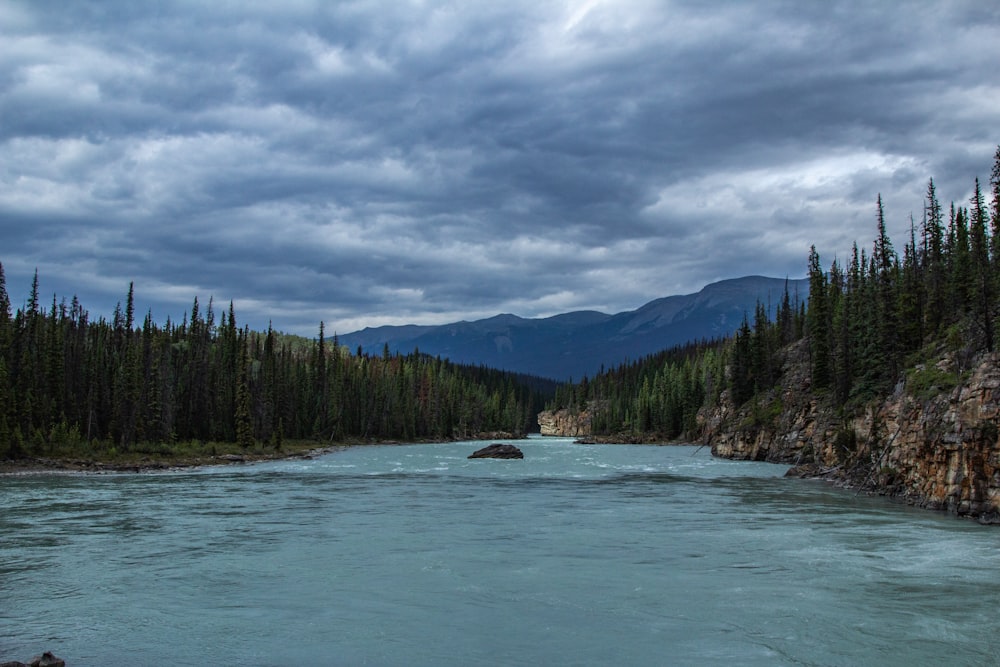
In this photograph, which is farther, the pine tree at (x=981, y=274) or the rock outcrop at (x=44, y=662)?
the pine tree at (x=981, y=274)

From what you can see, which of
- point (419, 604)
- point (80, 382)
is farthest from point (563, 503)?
point (80, 382)

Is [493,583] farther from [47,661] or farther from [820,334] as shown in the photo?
[820,334]

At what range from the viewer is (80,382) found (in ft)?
285

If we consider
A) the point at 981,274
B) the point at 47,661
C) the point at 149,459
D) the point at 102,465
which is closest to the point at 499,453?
the point at 149,459

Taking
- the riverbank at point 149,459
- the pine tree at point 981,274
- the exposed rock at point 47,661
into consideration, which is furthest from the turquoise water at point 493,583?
the riverbank at point 149,459

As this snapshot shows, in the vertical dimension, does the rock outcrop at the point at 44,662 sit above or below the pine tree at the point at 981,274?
below

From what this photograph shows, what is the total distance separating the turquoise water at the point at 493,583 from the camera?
45.6 ft

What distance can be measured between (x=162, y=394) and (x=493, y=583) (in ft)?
257

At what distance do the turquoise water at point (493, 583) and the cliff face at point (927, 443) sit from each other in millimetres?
2176

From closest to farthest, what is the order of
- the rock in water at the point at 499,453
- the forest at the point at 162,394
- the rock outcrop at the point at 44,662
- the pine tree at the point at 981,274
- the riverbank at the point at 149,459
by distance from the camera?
the rock outcrop at the point at 44,662 < the pine tree at the point at 981,274 < the riverbank at the point at 149,459 < the forest at the point at 162,394 < the rock in water at the point at 499,453

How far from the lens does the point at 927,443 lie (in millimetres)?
37094

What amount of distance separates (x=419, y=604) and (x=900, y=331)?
6309 cm

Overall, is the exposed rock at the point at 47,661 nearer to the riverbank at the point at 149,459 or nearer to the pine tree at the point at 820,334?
the riverbank at the point at 149,459

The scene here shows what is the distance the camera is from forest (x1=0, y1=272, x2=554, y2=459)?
71938 millimetres
